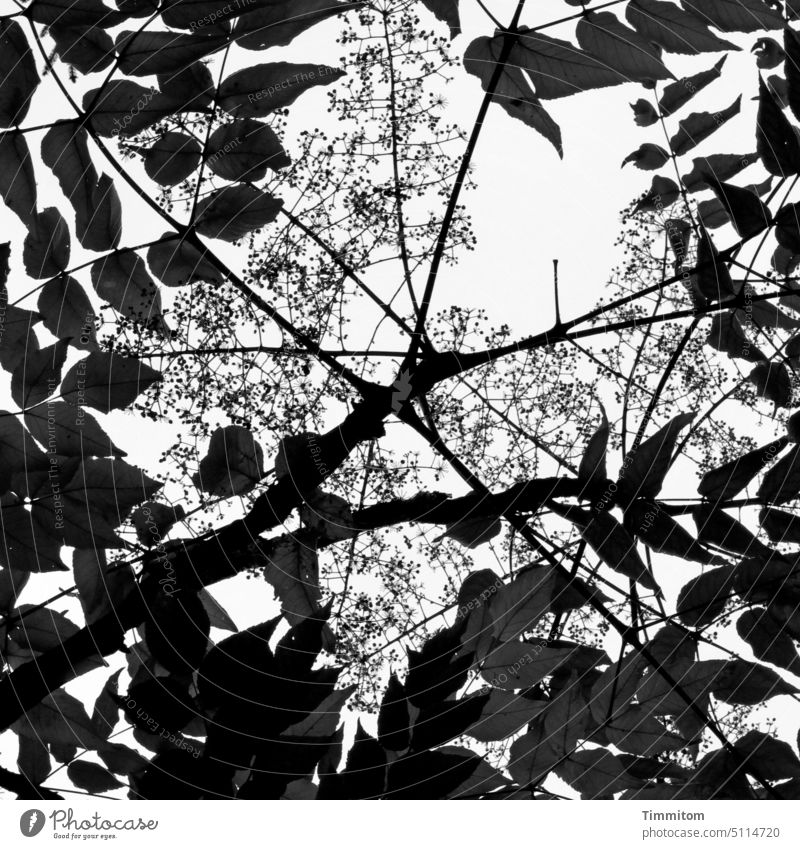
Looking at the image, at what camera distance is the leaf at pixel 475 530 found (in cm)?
111

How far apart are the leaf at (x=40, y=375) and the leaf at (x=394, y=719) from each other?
1.87 feet

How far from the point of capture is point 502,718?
3.20ft

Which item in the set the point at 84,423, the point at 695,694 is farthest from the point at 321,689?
the point at 695,694

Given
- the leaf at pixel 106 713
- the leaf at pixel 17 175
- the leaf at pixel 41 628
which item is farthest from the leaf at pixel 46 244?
the leaf at pixel 106 713

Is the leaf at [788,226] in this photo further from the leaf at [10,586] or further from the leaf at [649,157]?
the leaf at [10,586]

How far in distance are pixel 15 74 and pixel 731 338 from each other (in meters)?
1.19

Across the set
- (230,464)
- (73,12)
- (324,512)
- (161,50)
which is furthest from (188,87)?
(324,512)

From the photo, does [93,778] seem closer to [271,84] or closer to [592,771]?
[592,771]

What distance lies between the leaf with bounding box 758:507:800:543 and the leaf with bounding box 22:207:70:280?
1096 mm

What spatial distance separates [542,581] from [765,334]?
651 millimetres

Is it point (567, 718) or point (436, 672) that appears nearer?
point (436, 672)

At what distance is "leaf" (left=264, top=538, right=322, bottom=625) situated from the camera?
3.38 ft

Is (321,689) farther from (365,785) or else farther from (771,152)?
(771,152)

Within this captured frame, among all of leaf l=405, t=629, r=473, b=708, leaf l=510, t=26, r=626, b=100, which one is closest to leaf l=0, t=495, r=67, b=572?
leaf l=405, t=629, r=473, b=708
